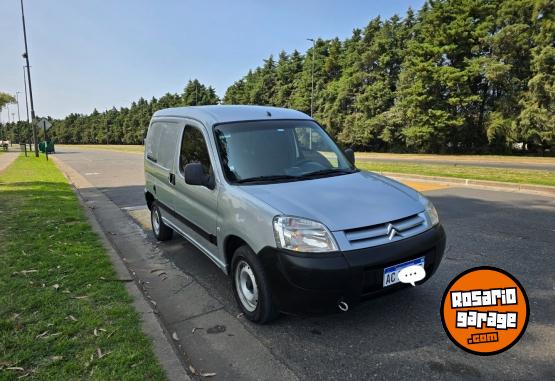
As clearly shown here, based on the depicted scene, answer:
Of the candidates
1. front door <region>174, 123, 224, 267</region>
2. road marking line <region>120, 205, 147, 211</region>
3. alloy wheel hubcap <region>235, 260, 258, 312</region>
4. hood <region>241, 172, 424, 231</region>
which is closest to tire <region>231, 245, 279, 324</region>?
alloy wheel hubcap <region>235, 260, 258, 312</region>

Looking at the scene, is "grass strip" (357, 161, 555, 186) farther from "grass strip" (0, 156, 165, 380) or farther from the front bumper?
"grass strip" (0, 156, 165, 380)

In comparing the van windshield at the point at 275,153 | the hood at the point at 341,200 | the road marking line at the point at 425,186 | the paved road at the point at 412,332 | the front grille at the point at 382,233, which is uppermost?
the van windshield at the point at 275,153

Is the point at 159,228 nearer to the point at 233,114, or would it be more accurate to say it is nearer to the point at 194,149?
the point at 194,149

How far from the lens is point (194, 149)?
433 cm

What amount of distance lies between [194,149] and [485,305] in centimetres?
319

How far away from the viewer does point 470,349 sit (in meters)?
2.72

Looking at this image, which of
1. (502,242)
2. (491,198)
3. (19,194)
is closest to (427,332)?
(502,242)

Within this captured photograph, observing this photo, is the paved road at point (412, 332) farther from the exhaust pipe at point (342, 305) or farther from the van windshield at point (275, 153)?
the van windshield at point (275, 153)

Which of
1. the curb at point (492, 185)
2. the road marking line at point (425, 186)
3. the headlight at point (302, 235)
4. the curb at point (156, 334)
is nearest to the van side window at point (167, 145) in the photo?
the curb at point (156, 334)

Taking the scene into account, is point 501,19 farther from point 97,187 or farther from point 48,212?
point 48,212

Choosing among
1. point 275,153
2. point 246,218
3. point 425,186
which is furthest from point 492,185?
point 246,218

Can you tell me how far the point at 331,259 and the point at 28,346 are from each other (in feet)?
7.76

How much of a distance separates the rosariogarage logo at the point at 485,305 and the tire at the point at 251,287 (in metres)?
1.34

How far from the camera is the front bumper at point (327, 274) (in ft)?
9.06
